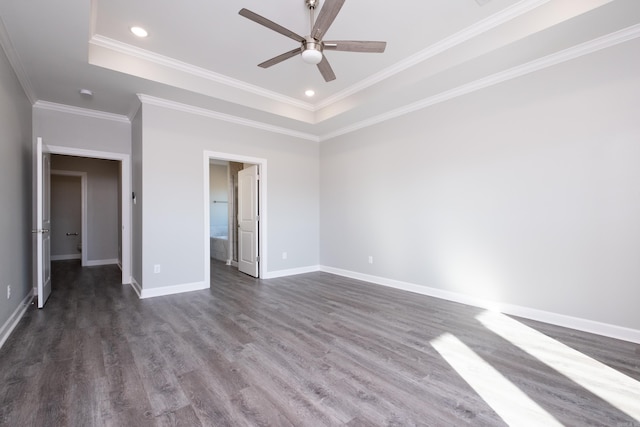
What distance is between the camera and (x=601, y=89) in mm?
2758

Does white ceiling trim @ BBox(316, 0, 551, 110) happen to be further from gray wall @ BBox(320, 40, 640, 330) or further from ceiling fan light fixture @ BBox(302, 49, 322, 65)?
ceiling fan light fixture @ BBox(302, 49, 322, 65)

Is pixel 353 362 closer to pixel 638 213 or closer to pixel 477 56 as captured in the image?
pixel 638 213

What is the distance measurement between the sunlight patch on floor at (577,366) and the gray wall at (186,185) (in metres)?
3.67

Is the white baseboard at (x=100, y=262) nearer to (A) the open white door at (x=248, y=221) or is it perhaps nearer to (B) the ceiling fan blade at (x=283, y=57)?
(A) the open white door at (x=248, y=221)

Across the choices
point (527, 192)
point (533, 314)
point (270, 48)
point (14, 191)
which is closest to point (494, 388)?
point (533, 314)

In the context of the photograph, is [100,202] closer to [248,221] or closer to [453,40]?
[248,221]

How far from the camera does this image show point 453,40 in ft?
10.2

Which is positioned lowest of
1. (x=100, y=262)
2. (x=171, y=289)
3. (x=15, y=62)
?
(x=100, y=262)

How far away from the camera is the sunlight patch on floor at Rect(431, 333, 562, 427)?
5.38 feet

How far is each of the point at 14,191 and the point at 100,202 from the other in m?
4.37

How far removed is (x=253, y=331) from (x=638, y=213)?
3698mm

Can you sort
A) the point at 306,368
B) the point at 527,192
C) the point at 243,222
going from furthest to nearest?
the point at 243,222 → the point at 527,192 → the point at 306,368

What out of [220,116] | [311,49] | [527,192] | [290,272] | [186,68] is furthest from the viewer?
[290,272]

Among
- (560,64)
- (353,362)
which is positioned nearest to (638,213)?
(560,64)
